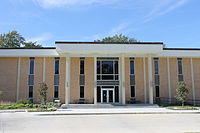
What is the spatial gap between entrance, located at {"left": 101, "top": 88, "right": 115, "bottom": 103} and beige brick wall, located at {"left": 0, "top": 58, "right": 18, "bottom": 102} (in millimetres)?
12712

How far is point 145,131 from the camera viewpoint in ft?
Answer: 30.3

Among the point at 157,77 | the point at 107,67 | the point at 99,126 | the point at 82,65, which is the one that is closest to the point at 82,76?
the point at 82,65

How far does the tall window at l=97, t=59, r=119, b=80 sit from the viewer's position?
27719mm

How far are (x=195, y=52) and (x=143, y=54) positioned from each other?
8.03 meters

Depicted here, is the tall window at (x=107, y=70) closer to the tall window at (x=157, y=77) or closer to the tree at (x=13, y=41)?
the tall window at (x=157, y=77)

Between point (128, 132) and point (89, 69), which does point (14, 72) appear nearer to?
point (89, 69)

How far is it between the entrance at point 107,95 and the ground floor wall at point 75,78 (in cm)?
161

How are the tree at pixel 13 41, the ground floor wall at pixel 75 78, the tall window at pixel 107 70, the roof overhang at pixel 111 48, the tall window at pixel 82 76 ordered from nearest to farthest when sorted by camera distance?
the roof overhang at pixel 111 48 < the ground floor wall at pixel 75 78 < the tall window at pixel 82 76 < the tall window at pixel 107 70 < the tree at pixel 13 41

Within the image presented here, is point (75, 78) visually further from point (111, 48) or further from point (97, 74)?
point (111, 48)

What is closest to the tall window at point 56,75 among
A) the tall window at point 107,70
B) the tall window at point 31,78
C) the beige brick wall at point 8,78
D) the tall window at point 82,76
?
the tall window at point 31,78

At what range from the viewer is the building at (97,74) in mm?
27250

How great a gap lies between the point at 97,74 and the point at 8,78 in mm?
12969

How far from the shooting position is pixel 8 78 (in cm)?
2753

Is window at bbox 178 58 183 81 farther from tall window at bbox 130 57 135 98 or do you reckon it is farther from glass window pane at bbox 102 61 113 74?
glass window pane at bbox 102 61 113 74
